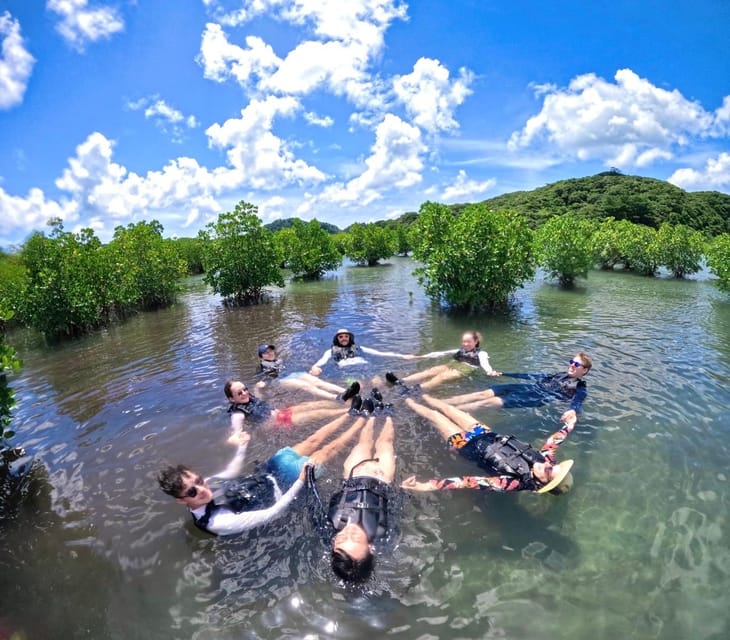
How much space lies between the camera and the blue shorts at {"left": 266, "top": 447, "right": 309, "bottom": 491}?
20.0 feet

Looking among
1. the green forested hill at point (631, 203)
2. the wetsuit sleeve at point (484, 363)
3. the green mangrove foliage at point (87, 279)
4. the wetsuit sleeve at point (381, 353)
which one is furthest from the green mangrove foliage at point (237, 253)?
the green forested hill at point (631, 203)

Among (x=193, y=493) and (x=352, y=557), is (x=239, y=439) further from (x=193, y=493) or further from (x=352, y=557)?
(x=352, y=557)

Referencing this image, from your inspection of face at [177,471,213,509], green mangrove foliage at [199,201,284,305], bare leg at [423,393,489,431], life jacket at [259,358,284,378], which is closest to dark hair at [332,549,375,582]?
face at [177,471,213,509]

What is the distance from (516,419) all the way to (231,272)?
20580mm

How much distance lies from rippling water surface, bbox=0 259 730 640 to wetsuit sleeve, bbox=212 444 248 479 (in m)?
0.19

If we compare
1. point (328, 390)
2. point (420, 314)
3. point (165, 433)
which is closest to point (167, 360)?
point (165, 433)

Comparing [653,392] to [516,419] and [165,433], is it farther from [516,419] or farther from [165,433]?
[165,433]

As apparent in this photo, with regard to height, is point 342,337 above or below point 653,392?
above


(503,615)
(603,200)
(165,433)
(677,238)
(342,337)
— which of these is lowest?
(503,615)

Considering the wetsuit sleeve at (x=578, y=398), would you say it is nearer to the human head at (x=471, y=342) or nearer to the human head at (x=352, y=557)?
the human head at (x=471, y=342)

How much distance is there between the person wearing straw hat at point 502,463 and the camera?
211 inches

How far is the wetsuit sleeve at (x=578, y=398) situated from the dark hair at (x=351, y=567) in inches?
205

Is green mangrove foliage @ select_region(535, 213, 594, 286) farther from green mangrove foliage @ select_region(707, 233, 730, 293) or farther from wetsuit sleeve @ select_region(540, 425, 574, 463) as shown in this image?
wetsuit sleeve @ select_region(540, 425, 574, 463)

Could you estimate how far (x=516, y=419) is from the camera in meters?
7.81
